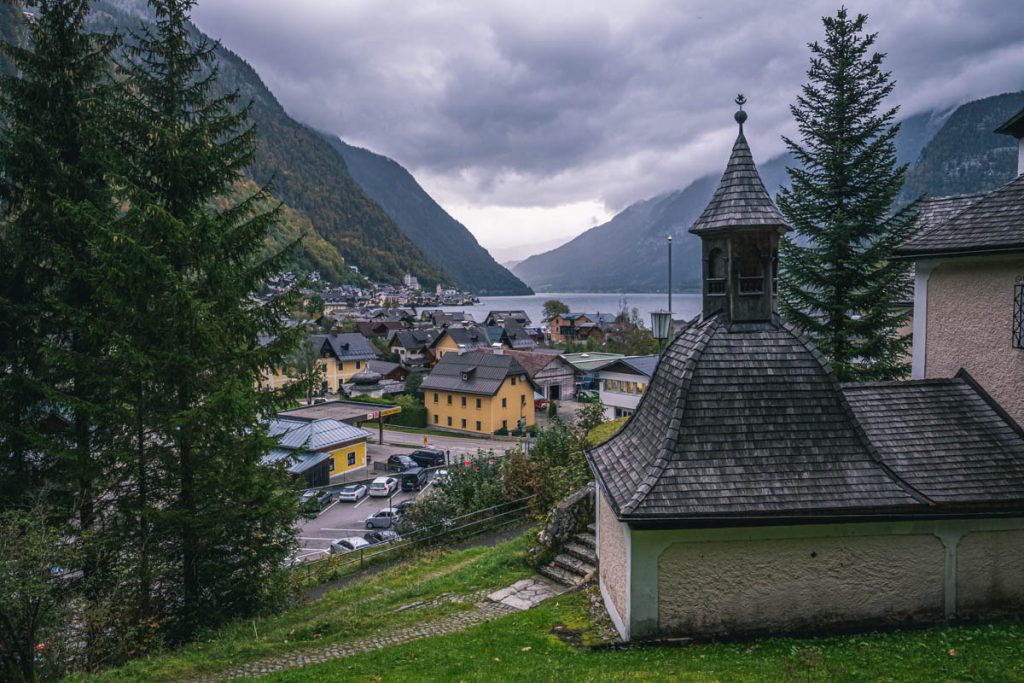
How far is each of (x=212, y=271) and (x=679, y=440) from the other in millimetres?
9737

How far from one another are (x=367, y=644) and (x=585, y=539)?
5422mm

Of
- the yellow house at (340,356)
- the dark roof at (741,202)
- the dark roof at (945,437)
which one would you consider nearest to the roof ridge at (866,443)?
the dark roof at (945,437)

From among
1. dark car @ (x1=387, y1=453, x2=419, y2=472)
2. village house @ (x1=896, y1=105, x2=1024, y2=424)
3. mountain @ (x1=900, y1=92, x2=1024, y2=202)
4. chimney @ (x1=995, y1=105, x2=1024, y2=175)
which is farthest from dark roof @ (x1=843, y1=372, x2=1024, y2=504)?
mountain @ (x1=900, y1=92, x2=1024, y2=202)

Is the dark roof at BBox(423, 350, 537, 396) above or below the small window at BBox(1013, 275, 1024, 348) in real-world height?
below

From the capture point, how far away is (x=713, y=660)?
8.65 metres

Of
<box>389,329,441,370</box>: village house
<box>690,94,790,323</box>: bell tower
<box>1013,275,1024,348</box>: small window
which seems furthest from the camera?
<box>389,329,441,370</box>: village house

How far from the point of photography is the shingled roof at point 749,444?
925 cm

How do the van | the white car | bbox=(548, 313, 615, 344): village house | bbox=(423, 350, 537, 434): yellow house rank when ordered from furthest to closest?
bbox=(548, 313, 615, 344): village house, bbox=(423, 350, 537, 434): yellow house, the van, the white car

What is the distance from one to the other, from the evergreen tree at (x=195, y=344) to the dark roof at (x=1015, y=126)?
15617mm

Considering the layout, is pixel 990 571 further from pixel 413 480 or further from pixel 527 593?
pixel 413 480

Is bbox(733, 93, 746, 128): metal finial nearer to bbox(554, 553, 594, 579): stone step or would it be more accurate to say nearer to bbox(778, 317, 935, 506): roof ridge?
bbox(778, 317, 935, 506): roof ridge

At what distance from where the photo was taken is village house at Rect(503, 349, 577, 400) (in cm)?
6756

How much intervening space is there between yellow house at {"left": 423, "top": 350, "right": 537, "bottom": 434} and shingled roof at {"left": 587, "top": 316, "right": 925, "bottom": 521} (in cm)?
4482

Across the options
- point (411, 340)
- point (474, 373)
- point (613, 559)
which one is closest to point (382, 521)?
point (613, 559)
